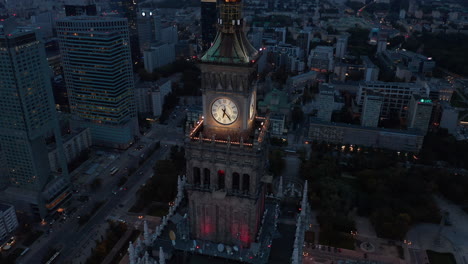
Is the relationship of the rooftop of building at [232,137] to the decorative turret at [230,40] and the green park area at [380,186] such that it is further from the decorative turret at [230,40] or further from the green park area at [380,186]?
the green park area at [380,186]

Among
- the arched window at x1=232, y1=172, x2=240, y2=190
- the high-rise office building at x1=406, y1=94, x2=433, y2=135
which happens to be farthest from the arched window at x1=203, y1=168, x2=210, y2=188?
the high-rise office building at x1=406, y1=94, x2=433, y2=135

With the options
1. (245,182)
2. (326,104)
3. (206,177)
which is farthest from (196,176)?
(326,104)

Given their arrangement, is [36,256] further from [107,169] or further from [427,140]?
[427,140]

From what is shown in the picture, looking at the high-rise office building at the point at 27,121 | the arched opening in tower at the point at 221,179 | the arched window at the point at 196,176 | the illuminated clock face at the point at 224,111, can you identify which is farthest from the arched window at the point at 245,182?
the high-rise office building at the point at 27,121

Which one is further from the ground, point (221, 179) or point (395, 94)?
point (221, 179)

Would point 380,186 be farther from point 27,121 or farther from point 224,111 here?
point 27,121

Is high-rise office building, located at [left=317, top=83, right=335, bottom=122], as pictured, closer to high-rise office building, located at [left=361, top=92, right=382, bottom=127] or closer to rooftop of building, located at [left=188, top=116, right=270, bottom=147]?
high-rise office building, located at [left=361, top=92, right=382, bottom=127]

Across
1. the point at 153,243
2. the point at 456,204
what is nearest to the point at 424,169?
the point at 456,204
